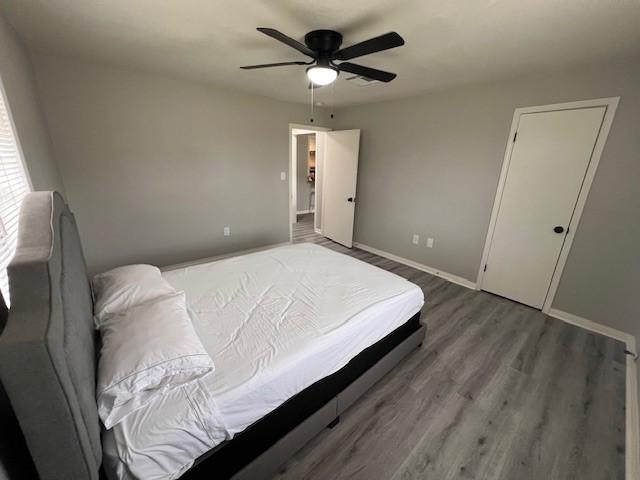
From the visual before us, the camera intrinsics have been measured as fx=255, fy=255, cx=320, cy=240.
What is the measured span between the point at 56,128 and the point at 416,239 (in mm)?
4321

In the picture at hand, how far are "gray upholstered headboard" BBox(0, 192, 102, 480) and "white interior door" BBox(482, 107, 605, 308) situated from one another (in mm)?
3591

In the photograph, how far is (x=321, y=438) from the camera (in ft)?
4.85

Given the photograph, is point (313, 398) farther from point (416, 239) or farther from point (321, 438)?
point (416, 239)

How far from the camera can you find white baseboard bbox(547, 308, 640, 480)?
1.38m

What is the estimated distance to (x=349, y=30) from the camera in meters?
1.75

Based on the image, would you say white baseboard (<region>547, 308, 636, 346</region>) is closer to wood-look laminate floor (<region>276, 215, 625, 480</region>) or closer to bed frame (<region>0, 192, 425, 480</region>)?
wood-look laminate floor (<region>276, 215, 625, 480</region>)

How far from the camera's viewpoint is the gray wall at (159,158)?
8.27 feet

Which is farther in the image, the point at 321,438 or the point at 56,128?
the point at 56,128

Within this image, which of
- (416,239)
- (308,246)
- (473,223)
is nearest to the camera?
(308,246)

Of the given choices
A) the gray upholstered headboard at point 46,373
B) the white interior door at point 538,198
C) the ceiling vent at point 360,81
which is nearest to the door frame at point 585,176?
the white interior door at point 538,198

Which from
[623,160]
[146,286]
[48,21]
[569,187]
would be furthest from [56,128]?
[623,160]

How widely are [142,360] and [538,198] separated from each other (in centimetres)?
350

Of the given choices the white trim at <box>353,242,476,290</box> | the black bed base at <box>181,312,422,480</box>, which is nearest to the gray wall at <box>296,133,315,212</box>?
the white trim at <box>353,242,476,290</box>

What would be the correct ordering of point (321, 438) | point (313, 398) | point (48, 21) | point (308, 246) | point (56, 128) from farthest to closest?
point (308, 246)
point (56, 128)
point (48, 21)
point (321, 438)
point (313, 398)
